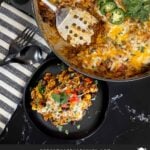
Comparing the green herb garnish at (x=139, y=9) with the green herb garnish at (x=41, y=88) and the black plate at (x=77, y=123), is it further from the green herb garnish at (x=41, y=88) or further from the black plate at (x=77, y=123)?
the green herb garnish at (x=41, y=88)

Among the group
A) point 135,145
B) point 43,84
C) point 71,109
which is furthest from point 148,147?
point 43,84

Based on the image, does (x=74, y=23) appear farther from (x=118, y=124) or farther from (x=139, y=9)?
(x=118, y=124)

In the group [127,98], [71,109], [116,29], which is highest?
[116,29]

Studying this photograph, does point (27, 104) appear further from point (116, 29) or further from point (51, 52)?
point (116, 29)

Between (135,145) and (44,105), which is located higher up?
(44,105)

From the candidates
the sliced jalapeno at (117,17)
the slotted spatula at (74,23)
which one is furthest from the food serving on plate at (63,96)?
the sliced jalapeno at (117,17)

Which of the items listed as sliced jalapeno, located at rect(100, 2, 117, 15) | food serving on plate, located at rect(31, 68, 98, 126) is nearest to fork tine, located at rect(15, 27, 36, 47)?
food serving on plate, located at rect(31, 68, 98, 126)
